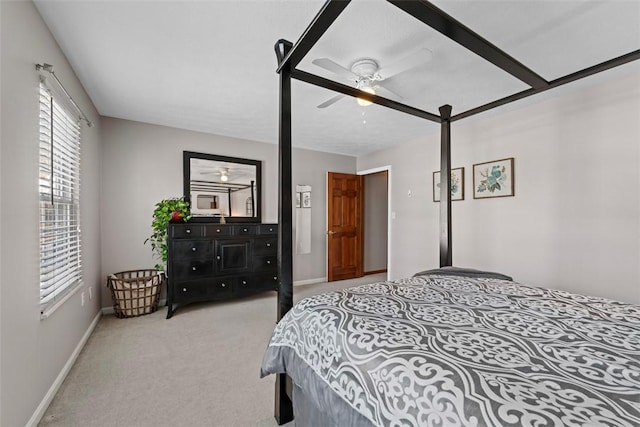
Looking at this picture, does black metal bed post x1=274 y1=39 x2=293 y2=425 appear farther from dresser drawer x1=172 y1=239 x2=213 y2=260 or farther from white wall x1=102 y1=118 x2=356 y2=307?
white wall x1=102 y1=118 x2=356 y2=307

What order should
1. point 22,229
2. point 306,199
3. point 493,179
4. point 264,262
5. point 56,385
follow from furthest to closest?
point 306,199, point 264,262, point 493,179, point 56,385, point 22,229

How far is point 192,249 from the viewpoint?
11.1 ft

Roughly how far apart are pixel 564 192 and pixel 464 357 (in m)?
2.84

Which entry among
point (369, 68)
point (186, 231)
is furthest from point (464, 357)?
point (186, 231)

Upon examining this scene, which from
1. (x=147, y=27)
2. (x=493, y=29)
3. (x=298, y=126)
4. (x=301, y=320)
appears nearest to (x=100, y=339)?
(x=301, y=320)

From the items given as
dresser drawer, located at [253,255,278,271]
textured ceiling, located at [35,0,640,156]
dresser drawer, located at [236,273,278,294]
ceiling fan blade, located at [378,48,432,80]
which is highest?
textured ceiling, located at [35,0,640,156]

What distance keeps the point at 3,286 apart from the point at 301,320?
139 cm

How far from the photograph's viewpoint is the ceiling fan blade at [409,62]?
5.80 ft

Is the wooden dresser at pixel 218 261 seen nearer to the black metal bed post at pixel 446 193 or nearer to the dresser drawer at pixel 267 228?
the dresser drawer at pixel 267 228

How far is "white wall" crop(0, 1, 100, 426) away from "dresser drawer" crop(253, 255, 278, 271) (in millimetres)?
2073

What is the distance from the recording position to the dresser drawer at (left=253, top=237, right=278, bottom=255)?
12.6ft

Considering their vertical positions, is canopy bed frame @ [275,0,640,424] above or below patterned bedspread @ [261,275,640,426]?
above

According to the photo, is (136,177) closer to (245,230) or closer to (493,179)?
(245,230)

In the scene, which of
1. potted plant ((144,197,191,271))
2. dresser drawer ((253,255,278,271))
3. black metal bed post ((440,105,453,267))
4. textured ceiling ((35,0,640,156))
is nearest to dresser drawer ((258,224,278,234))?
dresser drawer ((253,255,278,271))
